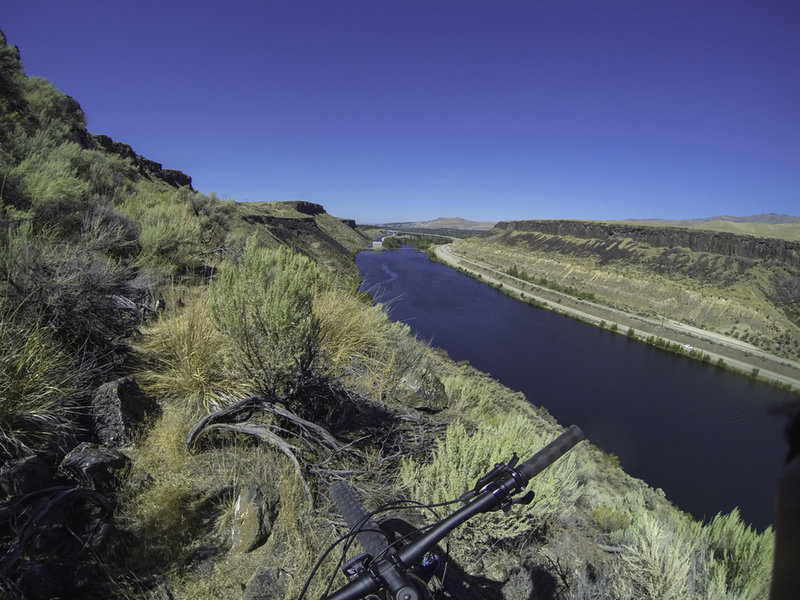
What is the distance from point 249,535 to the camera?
2283 mm

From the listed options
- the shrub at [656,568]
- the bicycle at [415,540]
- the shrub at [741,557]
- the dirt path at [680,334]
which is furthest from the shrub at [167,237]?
the dirt path at [680,334]

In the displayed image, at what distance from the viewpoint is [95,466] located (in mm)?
2248

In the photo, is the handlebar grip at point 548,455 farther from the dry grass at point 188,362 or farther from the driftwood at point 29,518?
the dry grass at point 188,362

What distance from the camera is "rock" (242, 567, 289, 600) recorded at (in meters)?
1.99

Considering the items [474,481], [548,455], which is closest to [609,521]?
[474,481]

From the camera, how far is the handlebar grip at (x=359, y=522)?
1.39 meters

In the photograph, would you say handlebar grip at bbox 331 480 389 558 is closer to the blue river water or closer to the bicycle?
the bicycle

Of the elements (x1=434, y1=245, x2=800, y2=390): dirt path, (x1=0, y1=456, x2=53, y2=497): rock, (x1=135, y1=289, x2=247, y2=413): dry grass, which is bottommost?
(x1=434, y1=245, x2=800, y2=390): dirt path

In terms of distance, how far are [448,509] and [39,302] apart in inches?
136

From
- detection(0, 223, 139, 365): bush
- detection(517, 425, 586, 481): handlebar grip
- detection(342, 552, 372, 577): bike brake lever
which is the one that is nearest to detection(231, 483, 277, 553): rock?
detection(342, 552, 372, 577): bike brake lever

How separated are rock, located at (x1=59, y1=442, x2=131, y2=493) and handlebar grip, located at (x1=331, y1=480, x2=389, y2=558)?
165 centimetres

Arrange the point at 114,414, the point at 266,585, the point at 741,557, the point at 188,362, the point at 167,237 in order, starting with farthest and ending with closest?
1. the point at 167,237
2. the point at 741,557
3. the point at 188,362
4. the point at 114,414
5. the point at 266,585

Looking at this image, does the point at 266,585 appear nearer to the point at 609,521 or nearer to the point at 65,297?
the point at 65,297

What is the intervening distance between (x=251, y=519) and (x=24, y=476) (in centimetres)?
121
